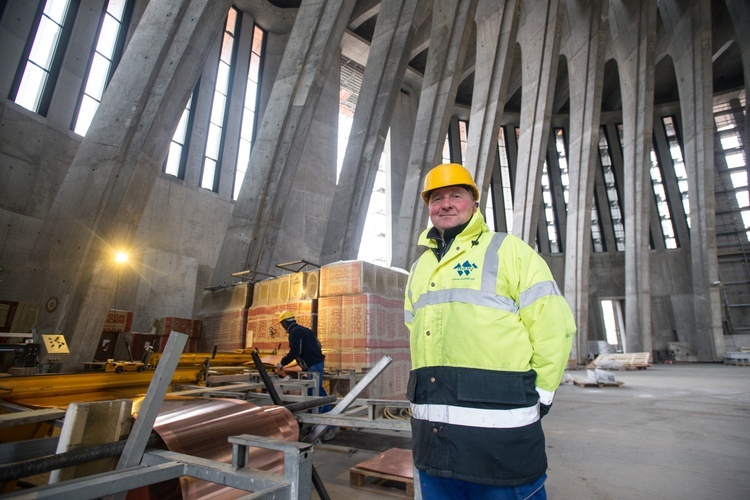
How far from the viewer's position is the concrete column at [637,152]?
679 inches

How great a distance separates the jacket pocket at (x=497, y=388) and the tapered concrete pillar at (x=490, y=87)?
36.9ft

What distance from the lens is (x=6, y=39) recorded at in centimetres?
883

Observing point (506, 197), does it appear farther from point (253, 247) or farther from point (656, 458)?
point (656, 458)

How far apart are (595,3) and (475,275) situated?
67.7ft

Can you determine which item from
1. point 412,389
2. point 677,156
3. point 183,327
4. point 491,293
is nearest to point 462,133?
point 677,156

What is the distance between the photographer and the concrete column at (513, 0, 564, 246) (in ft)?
45.2

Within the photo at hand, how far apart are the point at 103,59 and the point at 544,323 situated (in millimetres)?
14770

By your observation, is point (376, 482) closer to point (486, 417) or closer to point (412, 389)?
point (412, 389)

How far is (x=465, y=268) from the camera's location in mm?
1531

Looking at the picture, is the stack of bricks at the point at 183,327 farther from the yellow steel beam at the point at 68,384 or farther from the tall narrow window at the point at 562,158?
the tall narrow window at the point at 562,158

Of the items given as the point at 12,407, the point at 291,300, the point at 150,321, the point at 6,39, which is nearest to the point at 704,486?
the point at 12,407

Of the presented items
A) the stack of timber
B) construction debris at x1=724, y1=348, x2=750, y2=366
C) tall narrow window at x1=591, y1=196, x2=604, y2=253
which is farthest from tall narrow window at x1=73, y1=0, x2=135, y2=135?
tall narrow window at x1=591, y1=196, x2=604, y2=253

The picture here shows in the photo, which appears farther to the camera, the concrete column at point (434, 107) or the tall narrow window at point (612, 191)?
the tall narrow window at point (612, 191)

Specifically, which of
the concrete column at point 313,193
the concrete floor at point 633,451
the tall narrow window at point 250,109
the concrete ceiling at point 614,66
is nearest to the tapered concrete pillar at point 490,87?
the concrete column at point 313,193
